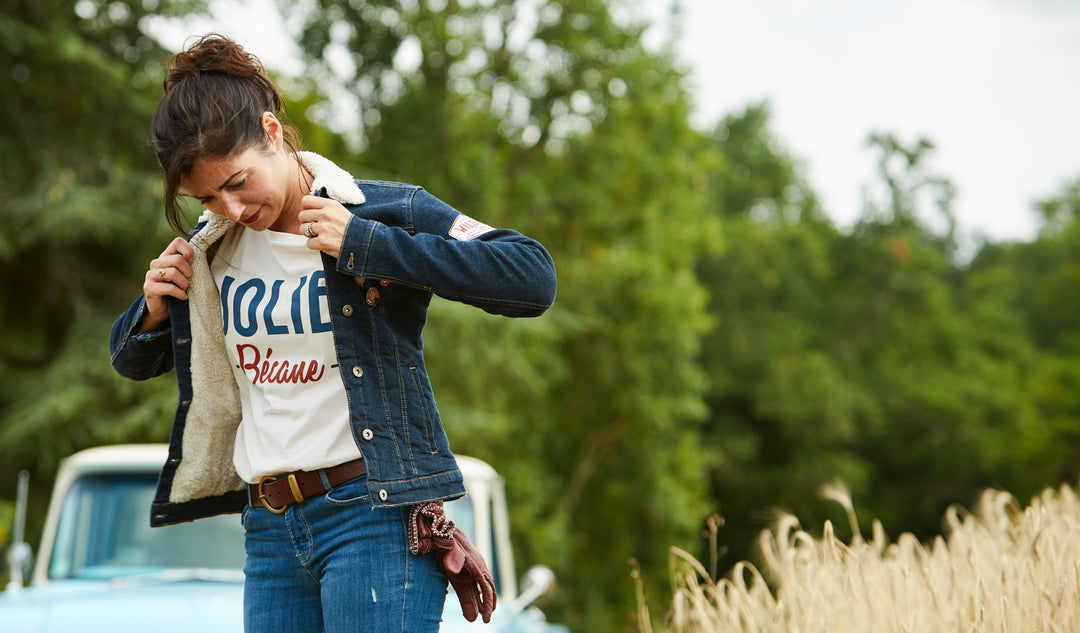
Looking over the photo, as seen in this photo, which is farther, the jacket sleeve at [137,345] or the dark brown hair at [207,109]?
the jacket sleeve at [137,345]

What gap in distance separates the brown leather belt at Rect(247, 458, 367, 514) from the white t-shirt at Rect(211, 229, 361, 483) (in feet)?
0.04

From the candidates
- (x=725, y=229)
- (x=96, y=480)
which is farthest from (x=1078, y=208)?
(x=96, y=480)

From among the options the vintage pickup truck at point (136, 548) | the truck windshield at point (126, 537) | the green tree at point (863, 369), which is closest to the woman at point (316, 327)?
Answer: the vintage pickup truck at point (136, 548)

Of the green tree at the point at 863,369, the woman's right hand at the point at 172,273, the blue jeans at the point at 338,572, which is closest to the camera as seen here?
the blue jeans at the point at 338,572

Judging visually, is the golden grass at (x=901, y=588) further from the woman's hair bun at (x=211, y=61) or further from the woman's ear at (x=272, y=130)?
the woman's hair bun at (x=211, y=61)

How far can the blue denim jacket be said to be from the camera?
157 cm

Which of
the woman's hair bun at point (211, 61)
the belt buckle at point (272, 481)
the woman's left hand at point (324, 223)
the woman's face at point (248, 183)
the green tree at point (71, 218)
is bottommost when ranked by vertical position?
the belt buckle at point (272, 481)

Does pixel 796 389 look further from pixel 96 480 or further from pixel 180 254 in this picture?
pixel 180 254

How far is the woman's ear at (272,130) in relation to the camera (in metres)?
1.66

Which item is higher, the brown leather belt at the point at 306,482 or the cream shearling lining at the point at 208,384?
the cream shearling lining at the point at 208,384

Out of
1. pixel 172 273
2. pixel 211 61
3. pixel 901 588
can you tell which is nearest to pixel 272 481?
pixel 172 273

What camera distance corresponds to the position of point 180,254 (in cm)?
179

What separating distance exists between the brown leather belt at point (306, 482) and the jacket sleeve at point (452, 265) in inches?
12.2

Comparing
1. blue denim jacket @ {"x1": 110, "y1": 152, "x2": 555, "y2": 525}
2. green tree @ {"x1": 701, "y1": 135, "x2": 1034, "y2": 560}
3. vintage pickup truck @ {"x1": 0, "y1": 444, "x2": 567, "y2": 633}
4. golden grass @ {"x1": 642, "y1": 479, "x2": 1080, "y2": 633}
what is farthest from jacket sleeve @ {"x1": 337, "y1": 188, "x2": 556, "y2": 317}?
green tree @ {"x1": 701, "y1": 135, "x2": 1034, "y2": 560}
